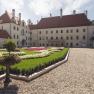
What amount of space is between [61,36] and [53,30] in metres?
4.26

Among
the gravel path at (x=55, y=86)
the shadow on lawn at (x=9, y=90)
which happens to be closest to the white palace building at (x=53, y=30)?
the gravel path at (x=55, y=86)

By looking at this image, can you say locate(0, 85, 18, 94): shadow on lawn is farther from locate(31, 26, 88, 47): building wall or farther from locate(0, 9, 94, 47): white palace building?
locate(31, 26, 88, 47): building wall

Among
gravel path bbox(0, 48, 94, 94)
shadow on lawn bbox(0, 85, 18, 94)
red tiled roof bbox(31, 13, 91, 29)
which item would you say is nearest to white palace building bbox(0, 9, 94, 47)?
red tiled roof bbox(31, 13, 91, 29)

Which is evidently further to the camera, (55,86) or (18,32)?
(18,32)

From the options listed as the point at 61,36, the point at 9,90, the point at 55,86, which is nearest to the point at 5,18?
the point at 61,36

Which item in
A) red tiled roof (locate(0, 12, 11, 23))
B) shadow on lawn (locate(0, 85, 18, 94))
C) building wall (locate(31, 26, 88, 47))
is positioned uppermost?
red tiled roof (locate(0, 12, 11, 23))

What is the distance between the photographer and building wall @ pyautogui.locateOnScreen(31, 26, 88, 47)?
70562mm

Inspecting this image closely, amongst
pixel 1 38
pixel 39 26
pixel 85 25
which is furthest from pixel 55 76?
pixel 39 26

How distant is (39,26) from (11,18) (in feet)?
60.9

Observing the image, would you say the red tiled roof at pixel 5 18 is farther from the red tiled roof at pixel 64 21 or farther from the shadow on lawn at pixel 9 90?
the shadow on lawn at pixel 9 90

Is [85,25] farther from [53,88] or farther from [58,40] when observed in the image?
[53,88]

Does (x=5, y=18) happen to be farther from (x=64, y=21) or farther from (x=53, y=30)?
(x=64, y=21)

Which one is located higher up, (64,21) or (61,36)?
(64,21)

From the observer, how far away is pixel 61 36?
245 ft
